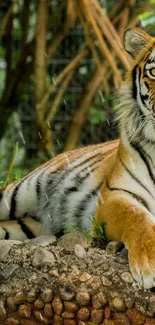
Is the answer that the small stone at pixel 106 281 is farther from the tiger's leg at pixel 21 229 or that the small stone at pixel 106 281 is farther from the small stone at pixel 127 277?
the tiger's leg at pixel 21 229

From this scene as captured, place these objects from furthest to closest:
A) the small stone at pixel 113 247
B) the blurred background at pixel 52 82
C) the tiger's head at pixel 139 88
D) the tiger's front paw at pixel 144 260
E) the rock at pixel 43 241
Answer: the blurred background at pixel 52 82
the tiger's head at pixel 139 88
the rock at pixel 43 241
the small stone at pixel 113 247
the tiger's front paw at pixel 144 260

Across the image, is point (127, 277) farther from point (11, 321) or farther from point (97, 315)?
point (11, 321)

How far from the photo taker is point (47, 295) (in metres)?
3.09

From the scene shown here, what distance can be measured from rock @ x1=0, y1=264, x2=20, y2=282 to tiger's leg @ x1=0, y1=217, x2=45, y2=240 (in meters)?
1.03

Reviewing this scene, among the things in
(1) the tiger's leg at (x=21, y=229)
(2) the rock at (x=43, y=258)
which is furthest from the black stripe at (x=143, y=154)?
(1) the tiger's leg at (x=21, y=229)

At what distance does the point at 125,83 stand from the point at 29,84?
4.48m

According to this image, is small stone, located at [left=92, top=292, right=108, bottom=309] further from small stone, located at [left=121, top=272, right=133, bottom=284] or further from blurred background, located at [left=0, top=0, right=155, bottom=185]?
blurred background, located at [left=0, top=0, right=155, bottom=185]

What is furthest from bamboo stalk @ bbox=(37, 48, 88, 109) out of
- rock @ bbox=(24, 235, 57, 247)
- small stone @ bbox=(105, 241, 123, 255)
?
small stone @ bbox=(105, 241, 123, 255)

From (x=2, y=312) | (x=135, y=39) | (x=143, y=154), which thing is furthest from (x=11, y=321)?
(x=135, y=39)

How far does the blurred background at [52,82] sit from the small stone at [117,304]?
4657 mm

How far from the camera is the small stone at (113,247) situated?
3277 mm

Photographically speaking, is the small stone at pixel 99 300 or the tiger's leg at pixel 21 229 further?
the tiger's leg at pixel 21 229

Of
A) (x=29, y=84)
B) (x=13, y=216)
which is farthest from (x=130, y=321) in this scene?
(x=29, y=84)

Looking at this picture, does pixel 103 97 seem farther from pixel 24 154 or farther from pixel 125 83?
pixel 125 83
